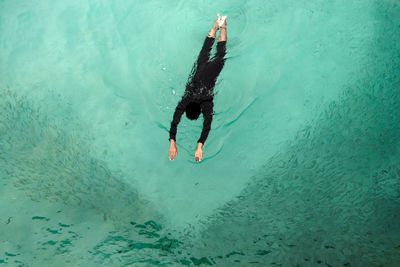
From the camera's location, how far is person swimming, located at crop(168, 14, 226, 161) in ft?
11.2

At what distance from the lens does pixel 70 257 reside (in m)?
4.00

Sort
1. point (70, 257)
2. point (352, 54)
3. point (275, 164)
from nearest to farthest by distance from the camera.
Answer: point (70, 257) → point (275, 164) → point (352, 54)

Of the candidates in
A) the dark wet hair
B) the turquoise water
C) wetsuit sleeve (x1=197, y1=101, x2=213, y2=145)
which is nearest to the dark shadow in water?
the turquoise water

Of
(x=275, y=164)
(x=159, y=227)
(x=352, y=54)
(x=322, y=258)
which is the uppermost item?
(x=352, y=54)

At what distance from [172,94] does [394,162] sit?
3.14 m

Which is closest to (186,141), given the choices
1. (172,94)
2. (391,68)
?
(172,94)

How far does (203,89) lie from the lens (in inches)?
150

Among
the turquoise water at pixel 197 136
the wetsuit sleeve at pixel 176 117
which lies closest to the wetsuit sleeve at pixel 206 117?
the wetsuit sleeve at pixel 176 117

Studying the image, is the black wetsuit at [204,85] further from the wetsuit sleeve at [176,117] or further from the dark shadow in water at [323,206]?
the dark shadow in water at [323,206]

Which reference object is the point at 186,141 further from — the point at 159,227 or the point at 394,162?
the point at 394,162

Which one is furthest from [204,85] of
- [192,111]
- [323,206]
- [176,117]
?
[323,206]

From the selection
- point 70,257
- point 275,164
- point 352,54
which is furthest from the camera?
point 352,54

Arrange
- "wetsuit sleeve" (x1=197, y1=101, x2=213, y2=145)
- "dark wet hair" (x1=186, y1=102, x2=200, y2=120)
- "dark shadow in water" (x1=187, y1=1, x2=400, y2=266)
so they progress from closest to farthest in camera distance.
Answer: "wetsuit sleeve" (x1=197, y1=101, x2=213, y2=145), "dark wet hair" (x1=186, y1=102, x2=200, y2=120), "dark shadow in water" (x1=187, y1=1, x2=400, y2=266)

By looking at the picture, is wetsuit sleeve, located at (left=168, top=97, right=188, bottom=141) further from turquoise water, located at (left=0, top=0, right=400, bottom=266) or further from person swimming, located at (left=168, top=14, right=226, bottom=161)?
turquoise water, located at (left=0, top=0, right=400, bottom=266)
